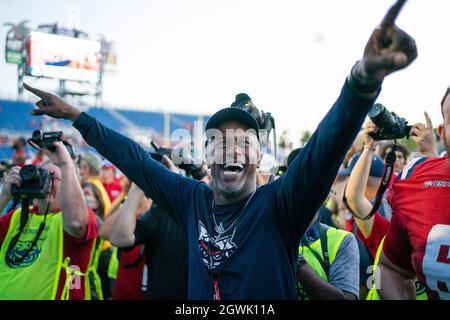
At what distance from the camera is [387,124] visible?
7.29ft

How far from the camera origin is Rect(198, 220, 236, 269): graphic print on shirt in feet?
5.41

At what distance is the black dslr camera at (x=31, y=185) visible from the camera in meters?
2.86

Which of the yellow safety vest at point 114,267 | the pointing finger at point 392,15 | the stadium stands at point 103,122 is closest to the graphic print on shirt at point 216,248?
the pointing finger at point 392,15

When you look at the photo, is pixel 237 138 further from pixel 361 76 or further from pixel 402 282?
pixel 402 282

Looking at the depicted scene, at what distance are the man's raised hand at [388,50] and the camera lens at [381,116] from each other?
1.02 metres

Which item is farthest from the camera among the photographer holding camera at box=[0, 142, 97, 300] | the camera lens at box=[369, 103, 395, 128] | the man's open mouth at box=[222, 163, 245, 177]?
the photographer holding camera at box=[0, 142, 97, 300]

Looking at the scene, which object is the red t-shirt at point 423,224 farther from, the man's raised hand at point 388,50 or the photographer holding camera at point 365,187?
the man's raised hand at point 388,50

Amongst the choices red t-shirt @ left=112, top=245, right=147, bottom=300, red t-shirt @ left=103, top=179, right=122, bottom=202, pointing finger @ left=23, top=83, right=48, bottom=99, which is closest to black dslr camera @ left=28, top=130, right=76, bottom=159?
pointing finger @ left=23, top=83, right=48, bottom=99

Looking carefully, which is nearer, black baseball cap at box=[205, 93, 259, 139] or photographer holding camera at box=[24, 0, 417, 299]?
photographer holding camera at box=[24, 0, 417, 299]

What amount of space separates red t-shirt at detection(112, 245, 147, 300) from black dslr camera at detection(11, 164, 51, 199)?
37.7 inches

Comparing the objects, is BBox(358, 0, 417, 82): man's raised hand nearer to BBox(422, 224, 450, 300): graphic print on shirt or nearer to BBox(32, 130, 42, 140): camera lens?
BBox(422, 224, 450, 300): graphic print on shirt

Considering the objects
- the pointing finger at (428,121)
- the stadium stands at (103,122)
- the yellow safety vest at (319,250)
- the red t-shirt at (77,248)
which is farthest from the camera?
the stadium stands at (103,122)

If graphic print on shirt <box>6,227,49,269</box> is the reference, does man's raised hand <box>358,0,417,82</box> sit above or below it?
above

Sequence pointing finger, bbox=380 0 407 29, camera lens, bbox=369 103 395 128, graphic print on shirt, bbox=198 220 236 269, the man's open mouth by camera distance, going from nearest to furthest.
→ pointing finger, bbox=380 0 407 29, graphic print on shirt, bbox=198 220 236 269, the man's open mouth, camera lens, bbox=369 103 395 128
